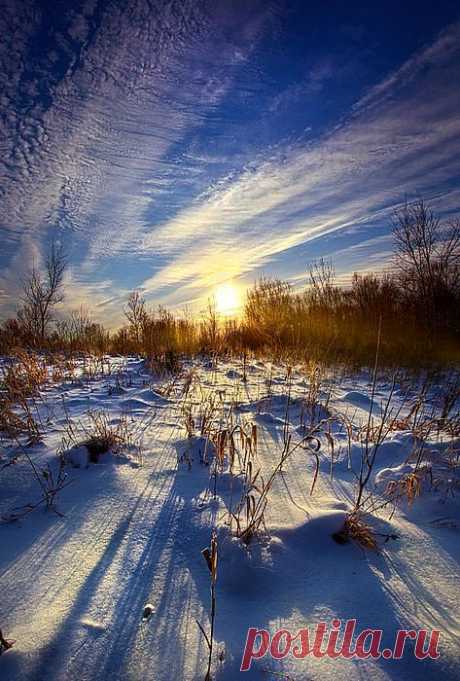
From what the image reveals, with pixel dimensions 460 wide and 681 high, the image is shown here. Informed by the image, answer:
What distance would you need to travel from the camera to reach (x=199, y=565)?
1.20 m

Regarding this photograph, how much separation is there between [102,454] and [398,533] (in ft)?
5.55

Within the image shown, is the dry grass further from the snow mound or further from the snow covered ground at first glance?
the snow mound

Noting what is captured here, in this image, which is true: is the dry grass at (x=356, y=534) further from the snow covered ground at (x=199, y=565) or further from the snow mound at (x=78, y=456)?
the snow mound at (x=78, y=456)

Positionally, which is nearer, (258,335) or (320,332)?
(258,335)

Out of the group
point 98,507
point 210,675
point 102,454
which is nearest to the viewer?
point 210,675

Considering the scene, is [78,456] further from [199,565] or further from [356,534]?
[356,534]

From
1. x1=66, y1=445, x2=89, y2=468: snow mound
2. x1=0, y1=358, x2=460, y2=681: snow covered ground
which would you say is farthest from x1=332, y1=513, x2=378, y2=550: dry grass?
x1=66, y1=445, x2=89, y2=468: snow mound

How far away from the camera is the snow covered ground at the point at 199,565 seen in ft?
2.83

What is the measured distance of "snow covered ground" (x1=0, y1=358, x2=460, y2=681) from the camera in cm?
86

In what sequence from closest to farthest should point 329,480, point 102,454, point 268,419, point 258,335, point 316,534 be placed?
point 316,534 → point 329,480 → point 102,454 → point 268,419 → point 258,335

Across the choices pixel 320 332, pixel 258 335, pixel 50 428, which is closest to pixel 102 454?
pixel 50 428

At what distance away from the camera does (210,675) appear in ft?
2.68

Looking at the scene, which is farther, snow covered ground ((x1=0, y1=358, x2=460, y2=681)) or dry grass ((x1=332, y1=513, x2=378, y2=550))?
dry grass ((x1=332, y1=513, x2=378, y2=550))

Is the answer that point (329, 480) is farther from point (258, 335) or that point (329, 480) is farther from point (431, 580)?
point (258, 335)
